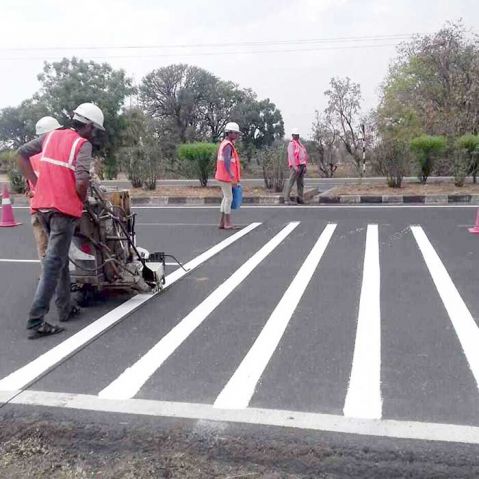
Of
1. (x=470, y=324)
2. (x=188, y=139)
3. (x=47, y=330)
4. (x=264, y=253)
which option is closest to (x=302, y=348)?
(x=470, y=324)

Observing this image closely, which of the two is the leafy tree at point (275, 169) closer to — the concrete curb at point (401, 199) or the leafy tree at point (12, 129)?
the concrete curb at point (401, 199)

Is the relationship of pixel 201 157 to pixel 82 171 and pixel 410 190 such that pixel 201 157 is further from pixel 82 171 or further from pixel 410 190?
pixel 82 171

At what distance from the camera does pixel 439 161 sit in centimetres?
1702

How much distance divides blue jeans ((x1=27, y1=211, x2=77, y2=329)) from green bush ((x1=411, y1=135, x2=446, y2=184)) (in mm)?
12911

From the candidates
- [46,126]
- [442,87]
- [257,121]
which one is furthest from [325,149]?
[46,126]

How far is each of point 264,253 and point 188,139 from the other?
2821 cm

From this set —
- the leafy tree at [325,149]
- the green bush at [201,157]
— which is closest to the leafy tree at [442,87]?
the leafy tree at [325,149]

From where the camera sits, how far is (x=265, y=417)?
11.5ft

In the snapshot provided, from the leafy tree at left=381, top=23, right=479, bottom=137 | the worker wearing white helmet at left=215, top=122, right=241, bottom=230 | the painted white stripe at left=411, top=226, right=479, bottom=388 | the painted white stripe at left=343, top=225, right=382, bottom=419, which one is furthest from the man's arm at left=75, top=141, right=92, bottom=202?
the leafy tree at left=381, top=23, right=479, bottom=137

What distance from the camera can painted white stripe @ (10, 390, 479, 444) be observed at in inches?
129

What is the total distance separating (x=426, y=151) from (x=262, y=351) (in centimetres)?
1315

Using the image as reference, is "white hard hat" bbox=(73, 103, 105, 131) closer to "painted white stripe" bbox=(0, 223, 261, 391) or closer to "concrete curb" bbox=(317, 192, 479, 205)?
"painted white stripe" bbox=(0, 223, 261, 391)

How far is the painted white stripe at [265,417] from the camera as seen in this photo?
129 inches

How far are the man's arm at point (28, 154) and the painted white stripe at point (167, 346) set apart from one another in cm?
200
